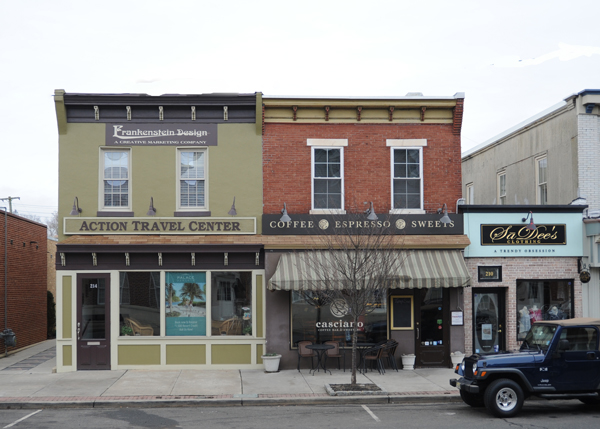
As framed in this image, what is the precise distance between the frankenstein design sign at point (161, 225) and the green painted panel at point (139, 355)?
3.23 metres

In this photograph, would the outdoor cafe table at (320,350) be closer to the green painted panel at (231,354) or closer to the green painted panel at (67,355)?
the green painted panel at (231,354)

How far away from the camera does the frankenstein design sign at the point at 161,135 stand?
17391mm

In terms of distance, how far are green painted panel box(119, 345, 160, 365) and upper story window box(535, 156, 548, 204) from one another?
46.5 feet

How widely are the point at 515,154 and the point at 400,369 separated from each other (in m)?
11.1

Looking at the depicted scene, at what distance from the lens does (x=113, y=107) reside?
57.0 ft

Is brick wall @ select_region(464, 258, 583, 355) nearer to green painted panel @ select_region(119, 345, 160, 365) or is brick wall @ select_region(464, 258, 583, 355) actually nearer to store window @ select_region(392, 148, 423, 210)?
store window @ select_region(392, 148, 423, 210)

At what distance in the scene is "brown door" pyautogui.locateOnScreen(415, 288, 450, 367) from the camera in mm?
17266

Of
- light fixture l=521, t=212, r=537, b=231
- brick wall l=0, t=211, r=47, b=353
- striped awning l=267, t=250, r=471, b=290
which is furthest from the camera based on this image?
brick wall l=0, t=211, r=47, b=353

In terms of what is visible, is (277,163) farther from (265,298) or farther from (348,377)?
(348,377)

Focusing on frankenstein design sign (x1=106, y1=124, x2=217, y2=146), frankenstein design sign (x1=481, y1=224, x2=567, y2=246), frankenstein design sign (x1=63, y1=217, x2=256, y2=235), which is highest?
frankenstein design sign (x1=106, y1=124, x2=217, y2=146)

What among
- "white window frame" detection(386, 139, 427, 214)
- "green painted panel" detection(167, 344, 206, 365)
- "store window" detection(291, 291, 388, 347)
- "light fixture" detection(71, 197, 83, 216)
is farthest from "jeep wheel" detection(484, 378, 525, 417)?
"light fixture" detection(71, 197, 83, 216)

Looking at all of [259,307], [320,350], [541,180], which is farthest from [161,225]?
[541,180]

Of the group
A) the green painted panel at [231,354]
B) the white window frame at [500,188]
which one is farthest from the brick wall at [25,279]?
the white window frame at [500,188]

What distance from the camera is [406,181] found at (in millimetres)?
17750
